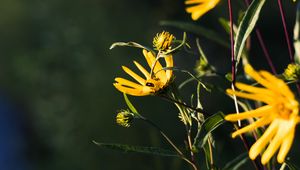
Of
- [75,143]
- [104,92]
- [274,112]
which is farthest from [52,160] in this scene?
[274,112]

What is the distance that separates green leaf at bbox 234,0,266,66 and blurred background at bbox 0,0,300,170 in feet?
5.25

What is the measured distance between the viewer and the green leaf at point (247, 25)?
2.35ft

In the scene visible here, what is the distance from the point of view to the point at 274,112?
1.87 feet

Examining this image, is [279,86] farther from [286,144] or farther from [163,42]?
[163,42]

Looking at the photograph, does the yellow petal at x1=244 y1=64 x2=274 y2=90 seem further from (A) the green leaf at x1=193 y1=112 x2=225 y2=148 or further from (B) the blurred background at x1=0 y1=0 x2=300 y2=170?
(B) the blurred background at x1=0 y1=0 x2=300 y2=170

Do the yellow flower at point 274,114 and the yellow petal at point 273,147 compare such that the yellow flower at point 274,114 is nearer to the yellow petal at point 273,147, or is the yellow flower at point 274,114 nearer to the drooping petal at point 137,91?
the yellow petal at point 273,147

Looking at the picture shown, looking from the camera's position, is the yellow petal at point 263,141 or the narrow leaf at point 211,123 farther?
the narrow leaf at point 211,123

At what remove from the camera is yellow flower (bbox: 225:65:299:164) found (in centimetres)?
54

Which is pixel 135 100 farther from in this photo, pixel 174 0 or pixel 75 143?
pixel 174 0

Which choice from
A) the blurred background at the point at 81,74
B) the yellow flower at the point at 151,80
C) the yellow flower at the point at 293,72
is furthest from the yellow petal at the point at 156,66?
the blurred background at the point at 81,74

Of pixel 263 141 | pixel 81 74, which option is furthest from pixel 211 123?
pixel 81 74

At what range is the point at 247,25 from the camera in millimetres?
733

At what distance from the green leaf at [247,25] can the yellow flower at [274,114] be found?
17cm

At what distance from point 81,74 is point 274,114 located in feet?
7.12
